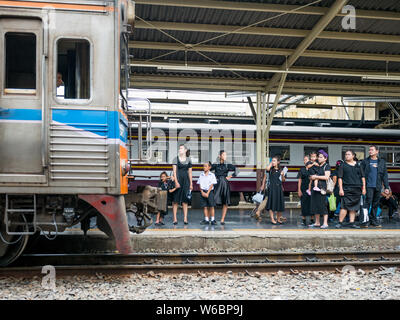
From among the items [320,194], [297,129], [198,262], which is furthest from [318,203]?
[297,129]

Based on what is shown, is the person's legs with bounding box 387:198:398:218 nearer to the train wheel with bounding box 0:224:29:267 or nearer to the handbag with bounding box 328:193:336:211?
the handbag with bounding box 328:193:336:211


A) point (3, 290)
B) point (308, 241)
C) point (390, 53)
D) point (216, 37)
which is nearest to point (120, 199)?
point (3, 290)

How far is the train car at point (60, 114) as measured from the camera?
5.02 metres

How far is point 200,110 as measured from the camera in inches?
909

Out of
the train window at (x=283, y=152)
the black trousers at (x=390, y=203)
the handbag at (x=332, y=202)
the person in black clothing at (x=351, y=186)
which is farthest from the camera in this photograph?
the train window at (x=283, y=152)

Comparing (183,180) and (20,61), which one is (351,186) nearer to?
(183,180)

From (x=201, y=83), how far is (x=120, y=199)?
8914 mm

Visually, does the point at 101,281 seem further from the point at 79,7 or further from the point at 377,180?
the point at 377,180

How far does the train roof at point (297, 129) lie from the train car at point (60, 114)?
32.2ft

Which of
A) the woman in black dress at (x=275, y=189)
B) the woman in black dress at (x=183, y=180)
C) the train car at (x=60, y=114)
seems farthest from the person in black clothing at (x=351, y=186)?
the train car at (x=60, y=114)

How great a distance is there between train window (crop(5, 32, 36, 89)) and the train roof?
992 cm

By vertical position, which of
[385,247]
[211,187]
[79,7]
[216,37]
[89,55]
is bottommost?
[385,247]

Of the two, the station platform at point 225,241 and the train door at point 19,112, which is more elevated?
the train door at point 19,112

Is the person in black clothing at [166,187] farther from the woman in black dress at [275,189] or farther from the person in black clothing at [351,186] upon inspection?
the person in black clothing at [351,186]
